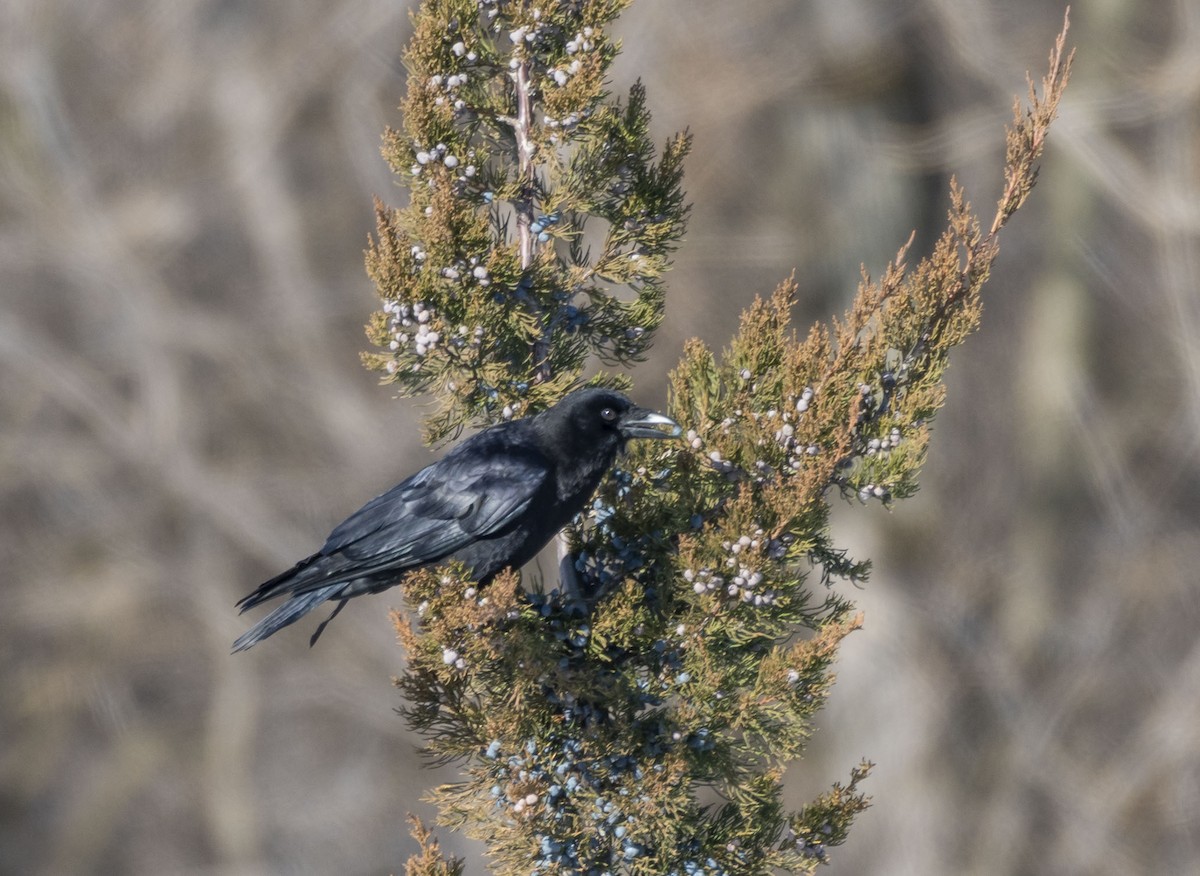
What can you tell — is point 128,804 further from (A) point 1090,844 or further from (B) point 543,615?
(B) point 543,615

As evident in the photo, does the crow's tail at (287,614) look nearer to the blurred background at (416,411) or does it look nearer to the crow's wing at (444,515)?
the crow's wing at (444,515)

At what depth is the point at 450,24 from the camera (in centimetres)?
317

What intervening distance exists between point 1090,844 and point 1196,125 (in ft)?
19.6

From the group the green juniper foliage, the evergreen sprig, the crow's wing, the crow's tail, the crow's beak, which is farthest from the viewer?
the crow's wing

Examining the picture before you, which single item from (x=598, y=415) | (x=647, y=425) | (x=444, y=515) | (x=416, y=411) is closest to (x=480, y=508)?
(x=444, y=515)

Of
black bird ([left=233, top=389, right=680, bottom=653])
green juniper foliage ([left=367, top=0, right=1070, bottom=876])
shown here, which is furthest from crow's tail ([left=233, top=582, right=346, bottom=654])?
green juniper foliage ([left=367, top=0, right=1070, bottom=876])

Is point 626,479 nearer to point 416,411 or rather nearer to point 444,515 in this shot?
point 444,515

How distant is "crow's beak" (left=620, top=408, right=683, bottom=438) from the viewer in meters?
3.18

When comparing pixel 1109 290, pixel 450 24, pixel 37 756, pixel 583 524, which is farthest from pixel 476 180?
pixel 37 756

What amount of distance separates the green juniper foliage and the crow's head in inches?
4.3

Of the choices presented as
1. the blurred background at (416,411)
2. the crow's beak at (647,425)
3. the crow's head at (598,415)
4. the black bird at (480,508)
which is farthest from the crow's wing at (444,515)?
the blurred background at (416,411)

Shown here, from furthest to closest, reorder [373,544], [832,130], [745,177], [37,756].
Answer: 1. [37,756]
2. [745,177]
3. [832,130]
4. [373,544]

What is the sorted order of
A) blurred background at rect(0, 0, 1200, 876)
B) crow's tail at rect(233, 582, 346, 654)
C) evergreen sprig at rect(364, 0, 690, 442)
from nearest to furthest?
evergreen sprig at rect(364, 0, 690, 442) < crow's tail at rect(233, 582, 346, 654) < blurred background at rect(0, 0, 1200, 876)

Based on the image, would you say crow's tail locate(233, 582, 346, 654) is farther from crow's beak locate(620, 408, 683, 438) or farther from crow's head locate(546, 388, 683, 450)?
crow's beak locate(620, 408, 683, 438)
